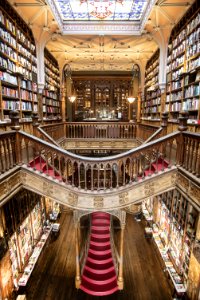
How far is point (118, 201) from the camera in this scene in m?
3.75

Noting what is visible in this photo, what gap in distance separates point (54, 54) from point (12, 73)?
491 cm

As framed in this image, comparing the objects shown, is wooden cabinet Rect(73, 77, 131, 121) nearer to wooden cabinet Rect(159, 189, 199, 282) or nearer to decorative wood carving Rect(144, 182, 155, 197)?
wooden cabinet Rect(159, 189, 199, 282)

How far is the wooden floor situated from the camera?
429cm

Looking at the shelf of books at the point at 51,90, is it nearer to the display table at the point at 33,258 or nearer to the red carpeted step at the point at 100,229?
the display table at the point at 33,258

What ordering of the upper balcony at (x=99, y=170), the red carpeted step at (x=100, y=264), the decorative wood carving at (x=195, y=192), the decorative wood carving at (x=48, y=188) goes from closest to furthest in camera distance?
the decorative wood carving at (x=195, y=192), the upper balcony at (x=99, y=170), the decorative wood carving at (x=48, y=188), the red carpeted step at (x=100, y=264)

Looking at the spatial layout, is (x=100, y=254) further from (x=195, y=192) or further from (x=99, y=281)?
(x=195, y=192)

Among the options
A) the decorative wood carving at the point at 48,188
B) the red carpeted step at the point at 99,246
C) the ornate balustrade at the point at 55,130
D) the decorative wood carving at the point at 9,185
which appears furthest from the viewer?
the ornate balustrade at the point at 55,130

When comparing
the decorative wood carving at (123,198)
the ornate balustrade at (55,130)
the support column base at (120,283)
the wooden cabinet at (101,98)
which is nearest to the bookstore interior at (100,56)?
the ornate balustrade at (55,130)

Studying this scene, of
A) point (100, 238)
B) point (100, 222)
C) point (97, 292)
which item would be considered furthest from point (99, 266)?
point (100, 222)

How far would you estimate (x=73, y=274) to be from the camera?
191 inches

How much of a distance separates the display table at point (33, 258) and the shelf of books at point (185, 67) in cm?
521

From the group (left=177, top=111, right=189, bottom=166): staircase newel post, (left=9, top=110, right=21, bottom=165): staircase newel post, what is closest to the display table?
(left=9, top=110, right=21, bottom=165): staircase newel post

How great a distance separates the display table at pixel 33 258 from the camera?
427 centimetres

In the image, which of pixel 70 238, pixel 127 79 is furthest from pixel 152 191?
pixel 127 79
